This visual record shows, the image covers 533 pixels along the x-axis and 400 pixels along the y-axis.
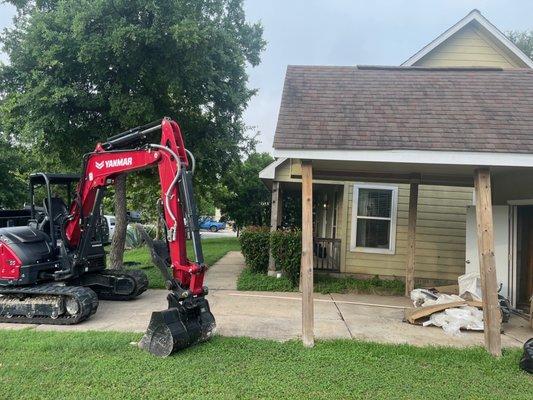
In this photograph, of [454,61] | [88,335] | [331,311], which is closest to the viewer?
[88,335]

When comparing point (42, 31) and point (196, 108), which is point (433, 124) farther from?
point (42, 31)

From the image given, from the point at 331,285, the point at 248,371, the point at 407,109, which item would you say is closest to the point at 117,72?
the point at 407,109

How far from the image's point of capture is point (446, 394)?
4.30m

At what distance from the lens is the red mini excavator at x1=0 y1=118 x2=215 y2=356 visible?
5.50m

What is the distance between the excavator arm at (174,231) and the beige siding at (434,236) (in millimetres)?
6627

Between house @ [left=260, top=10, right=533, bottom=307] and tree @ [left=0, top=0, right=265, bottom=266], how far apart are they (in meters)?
2.35

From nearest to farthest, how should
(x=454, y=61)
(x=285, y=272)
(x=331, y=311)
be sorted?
(x=331, y=311) → (x=285, y=272) → (x=454, y=61)

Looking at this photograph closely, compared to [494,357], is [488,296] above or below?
above

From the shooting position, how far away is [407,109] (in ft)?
21.5

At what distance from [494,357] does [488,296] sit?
2.44ft

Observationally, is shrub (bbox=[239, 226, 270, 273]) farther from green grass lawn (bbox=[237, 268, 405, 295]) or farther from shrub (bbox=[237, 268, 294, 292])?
shrub (bbox=[237, 268, 294, 292])

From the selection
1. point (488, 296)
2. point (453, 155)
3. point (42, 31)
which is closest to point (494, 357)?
point (488, 296)

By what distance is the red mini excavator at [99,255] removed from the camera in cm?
550

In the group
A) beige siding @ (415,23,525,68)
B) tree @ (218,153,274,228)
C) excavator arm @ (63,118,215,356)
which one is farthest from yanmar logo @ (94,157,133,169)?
tree @ (218,153,274,228)
